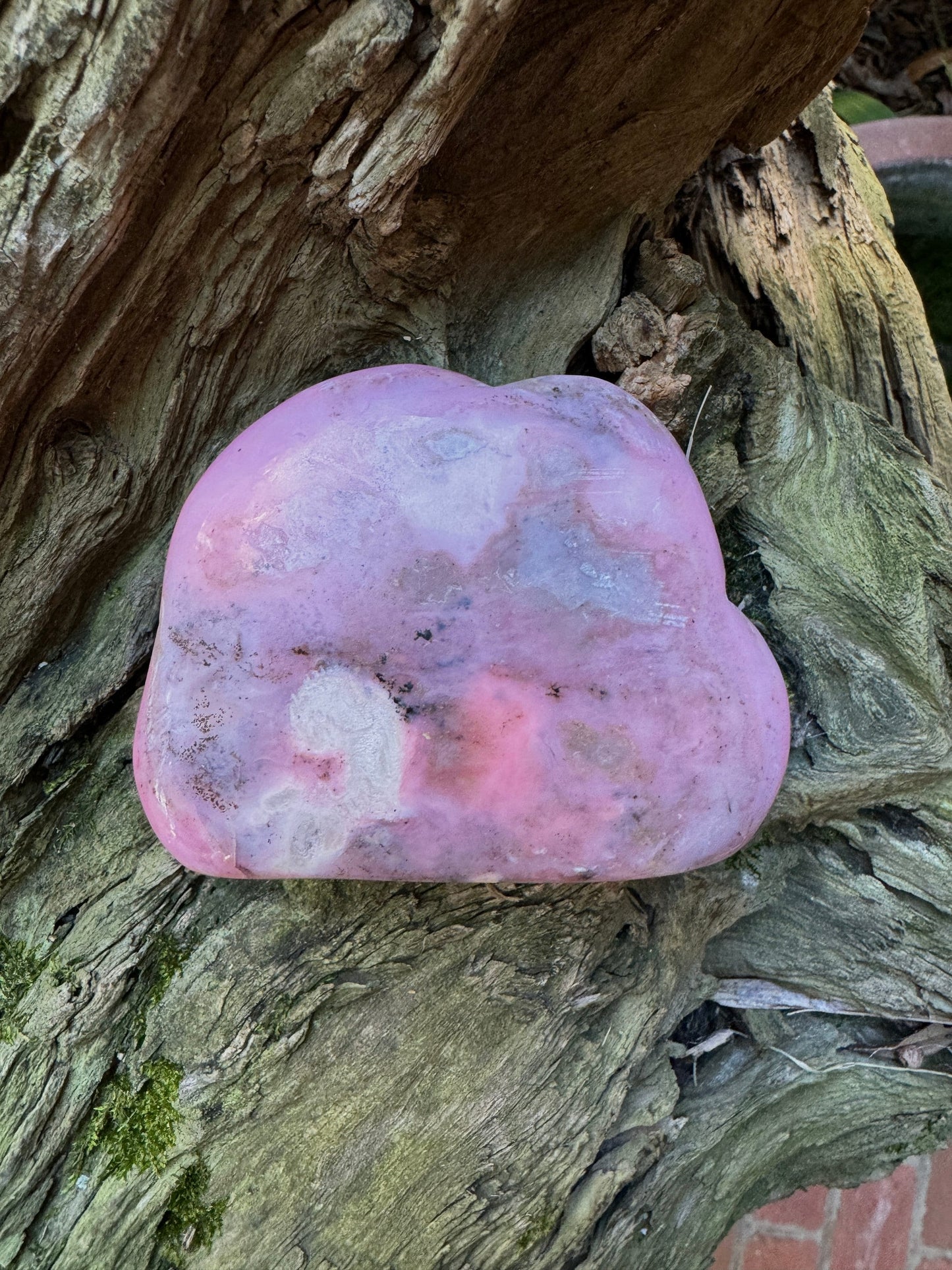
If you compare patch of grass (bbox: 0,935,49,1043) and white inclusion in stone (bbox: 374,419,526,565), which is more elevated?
white inclusion in stone (bbox: 374,419,526,565)

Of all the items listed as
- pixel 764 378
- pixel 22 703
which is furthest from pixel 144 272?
pixel 764 378

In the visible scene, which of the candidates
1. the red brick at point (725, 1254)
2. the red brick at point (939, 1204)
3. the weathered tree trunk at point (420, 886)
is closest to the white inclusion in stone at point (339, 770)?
the weathered tree trunk at point (420, 886)

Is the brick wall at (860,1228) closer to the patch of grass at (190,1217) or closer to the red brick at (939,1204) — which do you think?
the red brick at (939,1204)

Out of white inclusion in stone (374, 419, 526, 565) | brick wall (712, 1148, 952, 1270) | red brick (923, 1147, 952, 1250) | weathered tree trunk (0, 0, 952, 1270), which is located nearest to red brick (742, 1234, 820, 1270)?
brick wall (712, 1148, 952, 1270)

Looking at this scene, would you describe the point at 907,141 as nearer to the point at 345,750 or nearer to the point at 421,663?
the point at 421,663

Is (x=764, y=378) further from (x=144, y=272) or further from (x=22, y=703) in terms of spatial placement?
(x=22, y=703)

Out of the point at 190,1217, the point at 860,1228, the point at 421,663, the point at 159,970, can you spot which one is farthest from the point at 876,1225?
the point at 421,663

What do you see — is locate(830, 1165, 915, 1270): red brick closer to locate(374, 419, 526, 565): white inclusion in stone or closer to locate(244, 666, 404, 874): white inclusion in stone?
locate(244, 666, 404, 874): white inclusion in stone
